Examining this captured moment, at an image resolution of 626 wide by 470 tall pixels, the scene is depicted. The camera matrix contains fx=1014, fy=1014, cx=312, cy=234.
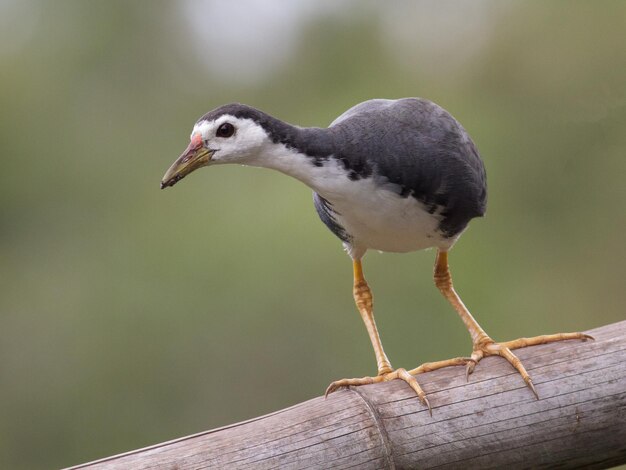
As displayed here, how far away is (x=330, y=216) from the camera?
3547 millimetres

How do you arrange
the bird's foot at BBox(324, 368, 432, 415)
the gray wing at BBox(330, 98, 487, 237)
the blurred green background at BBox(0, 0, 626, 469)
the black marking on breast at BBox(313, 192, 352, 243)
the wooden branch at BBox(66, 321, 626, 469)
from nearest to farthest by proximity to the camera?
the wooden branch at BBox(66, 321, 626, 469)
the bird's foot at BBox(324, 368, 432, 415)
the gray wing at BBox(330, 98, 487, 237)
the black marking on breast at BBox(313, 192, 352, 243)
the blurred green background at BBox(0, 0, 626, 469)

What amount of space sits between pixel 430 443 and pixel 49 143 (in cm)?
483

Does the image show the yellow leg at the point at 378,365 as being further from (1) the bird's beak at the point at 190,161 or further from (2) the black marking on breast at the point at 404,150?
(1) the bird's beak at the point at 190,161

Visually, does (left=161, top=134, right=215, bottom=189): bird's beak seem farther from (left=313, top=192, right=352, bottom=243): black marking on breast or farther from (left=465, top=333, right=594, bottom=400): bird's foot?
(left=465, top=333, right=594, bottom=400): bird's foot

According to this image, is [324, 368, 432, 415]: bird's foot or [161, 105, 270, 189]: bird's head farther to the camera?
[161, 105, 270, 189]: bird's head

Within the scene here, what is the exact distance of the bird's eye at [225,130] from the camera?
311 cm

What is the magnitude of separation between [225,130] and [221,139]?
0.10ft

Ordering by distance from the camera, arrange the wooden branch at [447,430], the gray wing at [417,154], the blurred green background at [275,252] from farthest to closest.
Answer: the blurred green background at [275,252], the gray wing at [417,154], the wooden branch at [447,430]

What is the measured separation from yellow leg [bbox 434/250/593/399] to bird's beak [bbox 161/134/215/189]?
1.04 m

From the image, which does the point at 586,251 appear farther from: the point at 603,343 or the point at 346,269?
the point at 603,343

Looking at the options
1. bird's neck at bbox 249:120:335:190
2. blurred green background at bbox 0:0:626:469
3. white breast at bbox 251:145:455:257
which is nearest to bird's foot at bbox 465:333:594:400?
white breast at bbox 251:145:455:257

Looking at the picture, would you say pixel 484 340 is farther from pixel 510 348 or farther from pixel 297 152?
pixel 297 152

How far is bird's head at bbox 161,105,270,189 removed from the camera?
3.11 m

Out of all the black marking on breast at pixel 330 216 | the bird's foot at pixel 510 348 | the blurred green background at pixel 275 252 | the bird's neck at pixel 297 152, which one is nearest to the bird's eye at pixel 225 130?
the bird's neck at pixel 297 152
